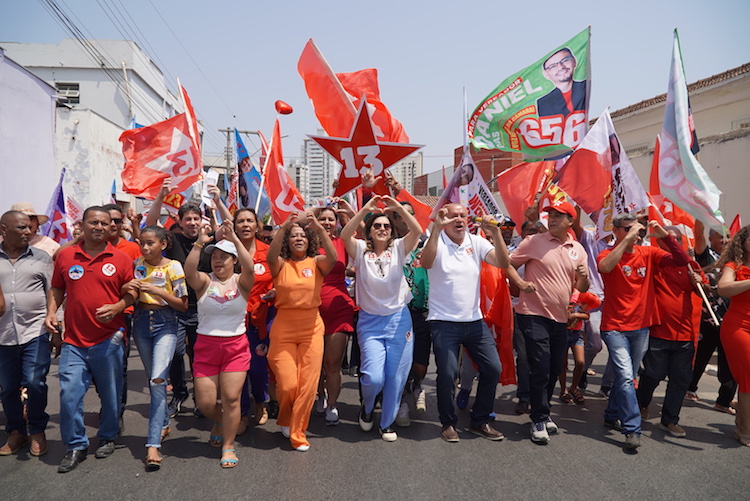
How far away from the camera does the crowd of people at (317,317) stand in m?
3.95

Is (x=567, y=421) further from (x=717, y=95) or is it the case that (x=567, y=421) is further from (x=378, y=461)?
(x=717, y=95)

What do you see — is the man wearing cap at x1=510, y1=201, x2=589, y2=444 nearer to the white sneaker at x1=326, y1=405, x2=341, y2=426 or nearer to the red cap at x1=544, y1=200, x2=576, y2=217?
the red cap at x1=544, y1=200, x2=576, y2=217

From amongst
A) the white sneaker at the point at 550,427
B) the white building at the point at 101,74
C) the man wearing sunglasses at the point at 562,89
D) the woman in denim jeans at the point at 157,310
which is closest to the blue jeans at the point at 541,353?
the white sneaker at the point at 550,427

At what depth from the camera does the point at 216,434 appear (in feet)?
13.8

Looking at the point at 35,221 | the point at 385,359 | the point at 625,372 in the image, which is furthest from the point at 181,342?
the point at 625,372

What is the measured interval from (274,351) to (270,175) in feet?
8.25

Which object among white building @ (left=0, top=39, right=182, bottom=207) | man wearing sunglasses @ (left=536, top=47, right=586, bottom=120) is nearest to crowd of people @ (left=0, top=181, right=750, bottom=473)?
man wearing sunglasses @ (left=536, top=47, right=586, bottom=120)

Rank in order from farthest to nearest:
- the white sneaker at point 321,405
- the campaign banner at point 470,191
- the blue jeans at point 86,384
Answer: the campaign banner at point 470,191 → the white sneaker at point 321,405 → the blue jeans at point 86,384

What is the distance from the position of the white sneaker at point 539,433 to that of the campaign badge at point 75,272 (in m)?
3.89

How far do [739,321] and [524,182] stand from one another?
278 cm

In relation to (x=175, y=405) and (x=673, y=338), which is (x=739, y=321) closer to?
(x=673, y=338)

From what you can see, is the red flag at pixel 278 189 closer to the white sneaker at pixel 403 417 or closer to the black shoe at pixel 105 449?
the white sneaker at pixel 403 417

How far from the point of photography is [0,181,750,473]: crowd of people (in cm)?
395

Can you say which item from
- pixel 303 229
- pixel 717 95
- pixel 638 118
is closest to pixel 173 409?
pixel 303 229
